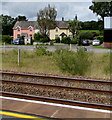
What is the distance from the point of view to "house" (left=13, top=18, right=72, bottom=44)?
47.5m

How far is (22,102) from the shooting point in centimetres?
537

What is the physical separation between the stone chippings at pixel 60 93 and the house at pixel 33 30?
35553 mm

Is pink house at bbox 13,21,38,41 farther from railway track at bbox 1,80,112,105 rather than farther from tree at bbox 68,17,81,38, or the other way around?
railway track at bbox 1,80,112,105

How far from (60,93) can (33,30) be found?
46.3 m

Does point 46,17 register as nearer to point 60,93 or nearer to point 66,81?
point 66,81

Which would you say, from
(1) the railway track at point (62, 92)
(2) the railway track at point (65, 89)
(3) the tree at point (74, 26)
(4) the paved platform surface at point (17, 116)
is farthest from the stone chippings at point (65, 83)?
(3) the tree at point (74, 26)

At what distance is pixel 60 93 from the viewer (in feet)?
21.9

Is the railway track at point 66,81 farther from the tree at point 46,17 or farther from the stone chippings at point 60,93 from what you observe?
the tree at point 46,17

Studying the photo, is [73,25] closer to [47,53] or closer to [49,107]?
[47,53]

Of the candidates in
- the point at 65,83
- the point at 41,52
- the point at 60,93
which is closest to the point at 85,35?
the point at 41,52

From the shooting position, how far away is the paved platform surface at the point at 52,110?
452 centimetres

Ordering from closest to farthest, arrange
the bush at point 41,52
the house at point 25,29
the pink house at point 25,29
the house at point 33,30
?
1. the bush at point 41,52
2. the house at point 33,30
3. the house at point 25,29
4. the pink house at point 25,29

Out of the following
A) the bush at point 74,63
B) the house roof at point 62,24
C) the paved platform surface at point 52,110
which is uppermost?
the house roof at point 62,24

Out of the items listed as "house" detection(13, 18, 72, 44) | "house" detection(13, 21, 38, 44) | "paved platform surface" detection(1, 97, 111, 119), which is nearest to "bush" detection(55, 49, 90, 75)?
"paved platform surface" detection(1, 97, 111, 119)
